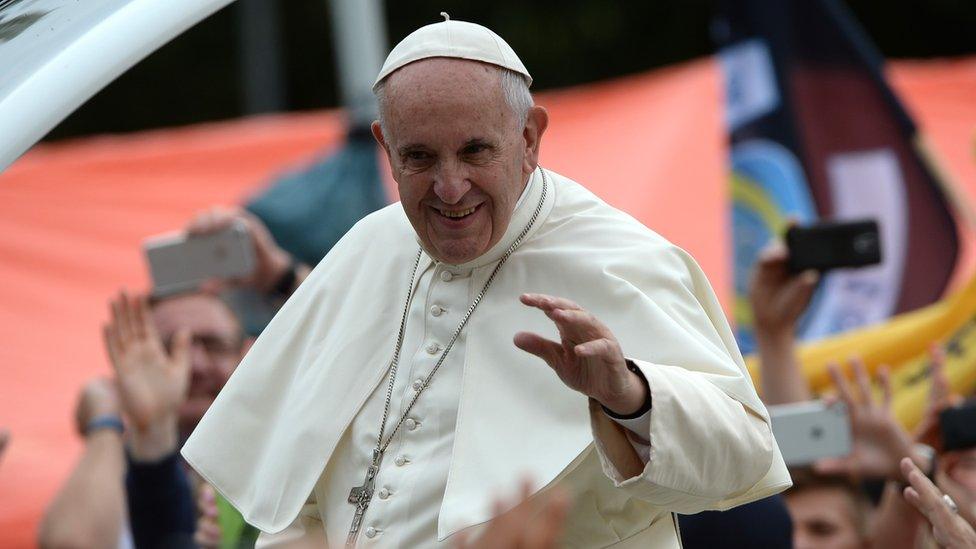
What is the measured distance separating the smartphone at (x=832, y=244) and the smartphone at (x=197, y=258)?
63.4 inches

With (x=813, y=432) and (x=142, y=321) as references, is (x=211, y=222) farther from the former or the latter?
(x=813, y=432)

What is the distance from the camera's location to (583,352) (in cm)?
242

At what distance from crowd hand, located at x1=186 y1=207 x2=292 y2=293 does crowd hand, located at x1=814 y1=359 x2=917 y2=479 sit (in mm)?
1709

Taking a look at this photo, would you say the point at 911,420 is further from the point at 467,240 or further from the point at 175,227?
the point at 175,227

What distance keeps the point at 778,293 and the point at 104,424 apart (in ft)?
6.74

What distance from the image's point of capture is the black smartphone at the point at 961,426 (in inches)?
162

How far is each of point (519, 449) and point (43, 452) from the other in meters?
4.08

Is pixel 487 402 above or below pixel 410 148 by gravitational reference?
below

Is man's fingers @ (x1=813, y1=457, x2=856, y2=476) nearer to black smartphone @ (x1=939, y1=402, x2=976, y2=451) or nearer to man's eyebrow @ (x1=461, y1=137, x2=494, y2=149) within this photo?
black smartphone @ (x1=939, y1=402, x2=976, y2=451)

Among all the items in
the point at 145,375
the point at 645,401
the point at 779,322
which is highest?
the point at 645,401

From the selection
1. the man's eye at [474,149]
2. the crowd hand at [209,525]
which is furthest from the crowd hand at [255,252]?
the man's eye at [474,149]

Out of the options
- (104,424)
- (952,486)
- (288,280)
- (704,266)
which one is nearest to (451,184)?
(952,486)

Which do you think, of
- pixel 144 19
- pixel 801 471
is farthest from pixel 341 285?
pixel 801 471

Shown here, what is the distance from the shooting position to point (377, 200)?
6.52 meters
